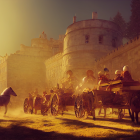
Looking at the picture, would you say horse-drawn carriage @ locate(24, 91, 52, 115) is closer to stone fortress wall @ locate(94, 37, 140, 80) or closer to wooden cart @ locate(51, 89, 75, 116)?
wooden cart @ locate(51, 89, 75, 116)

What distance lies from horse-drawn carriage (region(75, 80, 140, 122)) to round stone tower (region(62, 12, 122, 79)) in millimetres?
11710

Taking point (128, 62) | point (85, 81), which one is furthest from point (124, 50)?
point (85, 81)

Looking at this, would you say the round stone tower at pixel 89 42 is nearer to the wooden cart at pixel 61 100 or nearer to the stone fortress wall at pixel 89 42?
the stone fortress wall at pixel 89 42

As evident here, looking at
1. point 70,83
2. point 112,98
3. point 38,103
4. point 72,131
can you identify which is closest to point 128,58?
point 70,83

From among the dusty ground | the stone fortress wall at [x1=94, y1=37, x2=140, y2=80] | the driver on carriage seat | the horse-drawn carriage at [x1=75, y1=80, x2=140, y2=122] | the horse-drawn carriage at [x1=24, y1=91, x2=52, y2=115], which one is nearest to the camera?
the dusty ground

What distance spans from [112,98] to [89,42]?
43.8 ft

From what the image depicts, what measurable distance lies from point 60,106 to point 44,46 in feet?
115

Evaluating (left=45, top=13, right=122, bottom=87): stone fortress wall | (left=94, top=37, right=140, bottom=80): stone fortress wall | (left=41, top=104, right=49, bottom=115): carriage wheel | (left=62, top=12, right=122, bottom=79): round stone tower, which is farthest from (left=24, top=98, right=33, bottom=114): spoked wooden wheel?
(left=62, top=12, right=122, bottom=79): round stone tower

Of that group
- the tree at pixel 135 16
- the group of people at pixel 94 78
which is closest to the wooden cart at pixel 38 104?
the group of people at pixel 94 78

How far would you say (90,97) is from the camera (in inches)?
232

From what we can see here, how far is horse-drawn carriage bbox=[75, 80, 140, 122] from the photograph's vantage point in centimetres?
520

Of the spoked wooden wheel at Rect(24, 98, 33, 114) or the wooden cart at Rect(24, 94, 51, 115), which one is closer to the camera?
the wooden cart at Rect(24, 94, 51, 115)

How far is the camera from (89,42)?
18.5m

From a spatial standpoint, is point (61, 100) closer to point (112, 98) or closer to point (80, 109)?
point (80, 109)
